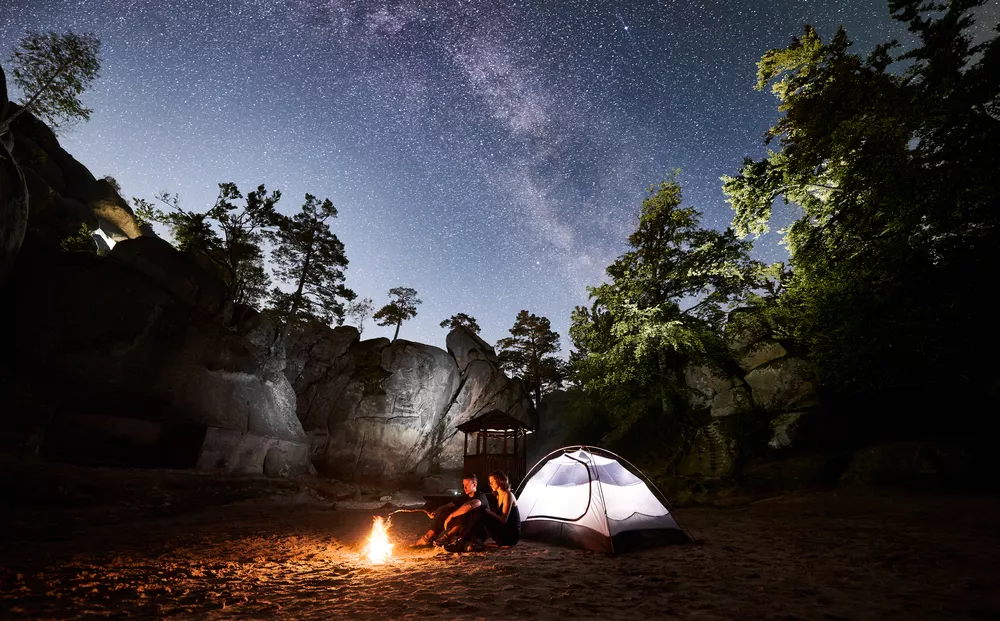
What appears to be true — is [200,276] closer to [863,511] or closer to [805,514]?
[805,514]

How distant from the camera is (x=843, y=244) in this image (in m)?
11.9

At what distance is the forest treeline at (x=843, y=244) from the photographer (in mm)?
8633

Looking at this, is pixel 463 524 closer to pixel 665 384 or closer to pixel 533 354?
pixel 665 384

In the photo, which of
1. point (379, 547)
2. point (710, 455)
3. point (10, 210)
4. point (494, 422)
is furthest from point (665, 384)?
point (10, 210)

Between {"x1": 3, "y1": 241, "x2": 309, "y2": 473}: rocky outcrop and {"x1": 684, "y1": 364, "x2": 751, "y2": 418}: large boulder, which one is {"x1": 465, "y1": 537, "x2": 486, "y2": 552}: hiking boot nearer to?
{"x1": 3, "y1": 241, "x2": 309, "y2": 473}: rocky outcrop

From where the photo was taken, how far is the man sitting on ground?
6.48 metres

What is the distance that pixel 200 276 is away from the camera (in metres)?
19.3

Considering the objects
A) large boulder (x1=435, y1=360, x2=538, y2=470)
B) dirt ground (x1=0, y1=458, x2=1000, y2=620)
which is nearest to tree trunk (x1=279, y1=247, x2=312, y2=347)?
dirt ground (x1=0, y1=458, x2=1000, y2=620)

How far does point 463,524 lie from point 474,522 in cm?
20

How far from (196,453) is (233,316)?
28.3 feet

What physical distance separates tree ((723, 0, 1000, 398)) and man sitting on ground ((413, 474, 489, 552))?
37.5 feet

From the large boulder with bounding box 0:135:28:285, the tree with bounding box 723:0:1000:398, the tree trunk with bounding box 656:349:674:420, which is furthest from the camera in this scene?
the tree trunk with bounding box 656:349:674:420

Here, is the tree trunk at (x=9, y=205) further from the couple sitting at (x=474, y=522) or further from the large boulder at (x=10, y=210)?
the couple sitting at (x=474, y=522)

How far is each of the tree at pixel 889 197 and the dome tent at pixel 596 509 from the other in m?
8.45
